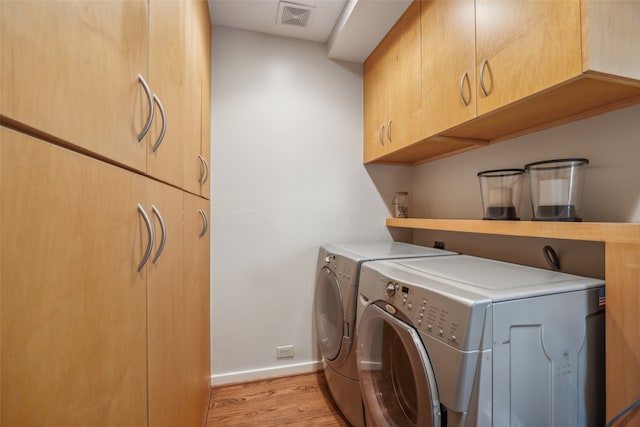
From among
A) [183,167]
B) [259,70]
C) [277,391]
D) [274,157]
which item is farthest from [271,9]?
[277,391]

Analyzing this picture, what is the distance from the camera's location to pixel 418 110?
5.09 feet

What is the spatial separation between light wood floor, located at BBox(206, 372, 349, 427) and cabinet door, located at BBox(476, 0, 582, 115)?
185 centimetres

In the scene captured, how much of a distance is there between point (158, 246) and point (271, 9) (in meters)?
1.77

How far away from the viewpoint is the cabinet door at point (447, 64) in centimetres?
119

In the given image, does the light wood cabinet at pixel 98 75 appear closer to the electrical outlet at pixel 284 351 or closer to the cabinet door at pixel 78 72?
the cabinet door at pixel 78 72

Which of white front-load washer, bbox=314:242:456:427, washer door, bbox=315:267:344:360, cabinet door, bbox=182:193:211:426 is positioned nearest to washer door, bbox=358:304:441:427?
white front-load washer, bbox=314:242:456:427

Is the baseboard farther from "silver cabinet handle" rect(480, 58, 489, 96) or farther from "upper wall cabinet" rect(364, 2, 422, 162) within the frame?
"silver cabinet handle" rect(480, 58, 489, 96)

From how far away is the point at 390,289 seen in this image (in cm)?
105

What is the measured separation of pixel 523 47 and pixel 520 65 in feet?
0.19

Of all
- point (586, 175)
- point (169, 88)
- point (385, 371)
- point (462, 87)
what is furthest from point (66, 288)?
point (586, 175)

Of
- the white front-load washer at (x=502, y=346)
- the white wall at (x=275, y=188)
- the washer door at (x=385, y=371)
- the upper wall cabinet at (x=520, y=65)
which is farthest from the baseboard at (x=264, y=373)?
the upper wall cabinet at (x=520, y=65)

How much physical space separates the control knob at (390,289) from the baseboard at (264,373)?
141 centimetres

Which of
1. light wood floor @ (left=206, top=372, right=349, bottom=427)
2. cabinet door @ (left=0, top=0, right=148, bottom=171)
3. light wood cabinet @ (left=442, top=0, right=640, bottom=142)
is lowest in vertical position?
light wood floor @ (left=206, top=372, right=349, bottom=427)

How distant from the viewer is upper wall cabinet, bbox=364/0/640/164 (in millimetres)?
812
